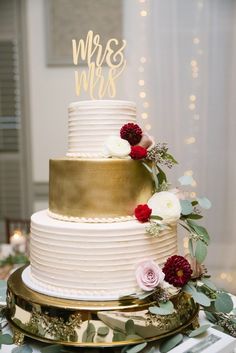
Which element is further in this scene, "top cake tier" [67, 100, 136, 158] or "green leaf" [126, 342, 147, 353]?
"top cake tier" [67, 100, 136, 158]

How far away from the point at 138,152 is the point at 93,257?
0.44 m

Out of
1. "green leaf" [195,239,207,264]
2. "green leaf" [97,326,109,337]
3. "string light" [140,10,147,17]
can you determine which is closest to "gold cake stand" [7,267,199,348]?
"green leaf" [97,326,109,337]

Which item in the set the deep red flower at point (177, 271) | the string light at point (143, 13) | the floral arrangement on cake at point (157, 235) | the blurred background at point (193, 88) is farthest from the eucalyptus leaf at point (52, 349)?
the string light at point (143, 13)

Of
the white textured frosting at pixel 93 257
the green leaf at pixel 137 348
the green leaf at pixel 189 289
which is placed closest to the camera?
the green leaf at pixel 137 348

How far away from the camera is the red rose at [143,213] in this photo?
58.1 inches

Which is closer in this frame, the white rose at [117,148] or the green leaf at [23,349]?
the green leaf at [23,349]

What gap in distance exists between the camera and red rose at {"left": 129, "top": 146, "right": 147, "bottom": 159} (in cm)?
150

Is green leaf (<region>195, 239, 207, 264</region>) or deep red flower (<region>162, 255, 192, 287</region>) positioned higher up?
green leaf (<region>195, 239, 207, 264</region>)

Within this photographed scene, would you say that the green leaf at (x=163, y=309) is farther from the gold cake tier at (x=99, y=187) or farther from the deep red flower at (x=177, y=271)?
the gold cake tier at (x=99, y=187)

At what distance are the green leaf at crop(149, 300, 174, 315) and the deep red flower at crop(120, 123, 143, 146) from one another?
2.09 feet

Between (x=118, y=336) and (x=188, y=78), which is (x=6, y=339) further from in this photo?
(x=188, y=78)

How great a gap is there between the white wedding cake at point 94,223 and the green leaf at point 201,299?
7.1 inches

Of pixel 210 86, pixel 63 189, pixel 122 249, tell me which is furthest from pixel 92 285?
pixel 210 86

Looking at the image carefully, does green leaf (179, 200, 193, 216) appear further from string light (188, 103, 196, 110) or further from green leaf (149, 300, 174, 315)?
string light (188, 103, 196, 110)
